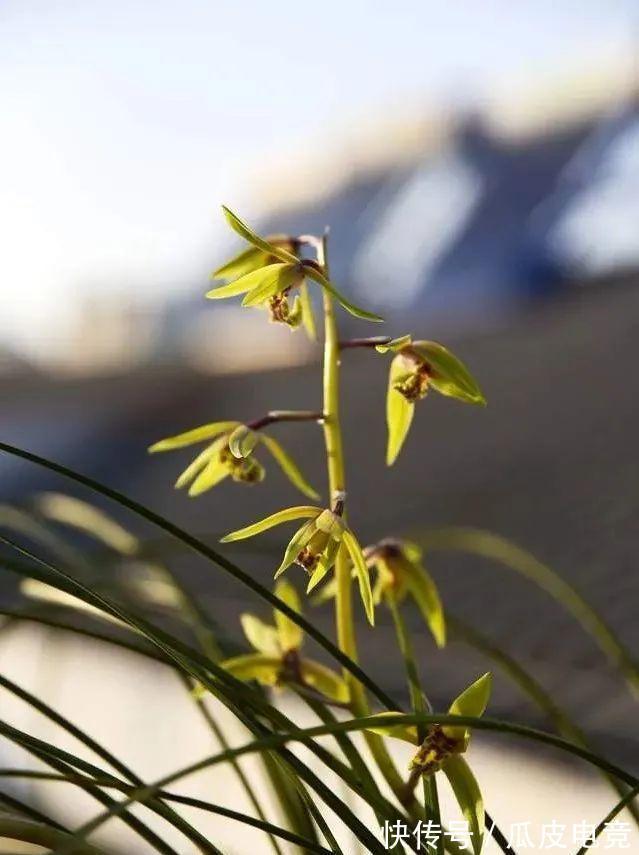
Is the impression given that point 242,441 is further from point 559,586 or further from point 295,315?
point 559,586

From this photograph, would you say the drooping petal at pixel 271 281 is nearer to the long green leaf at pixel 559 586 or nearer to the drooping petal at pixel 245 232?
the drooping petal at pixel 245 232

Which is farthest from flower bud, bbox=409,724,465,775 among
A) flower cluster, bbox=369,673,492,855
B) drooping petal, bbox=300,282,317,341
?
drooping petal, bbox=300,282,317,341

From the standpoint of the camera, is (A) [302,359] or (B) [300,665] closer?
(B) [300,665]

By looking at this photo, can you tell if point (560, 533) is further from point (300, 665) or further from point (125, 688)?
point (300, 665)

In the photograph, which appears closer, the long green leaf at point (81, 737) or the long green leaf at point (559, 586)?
the long green leaf at point (81, 737)

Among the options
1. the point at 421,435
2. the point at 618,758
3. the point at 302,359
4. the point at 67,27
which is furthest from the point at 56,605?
the point at 67,27

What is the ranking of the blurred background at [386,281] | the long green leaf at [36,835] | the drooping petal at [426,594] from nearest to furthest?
the long green leaf at [36,835] < the drooping petal at [426,594] < the blurred background at [386,281]

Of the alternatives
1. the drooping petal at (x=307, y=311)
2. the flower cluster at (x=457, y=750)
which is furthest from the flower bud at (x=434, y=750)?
the drooping petal at (x=307, y=311)
